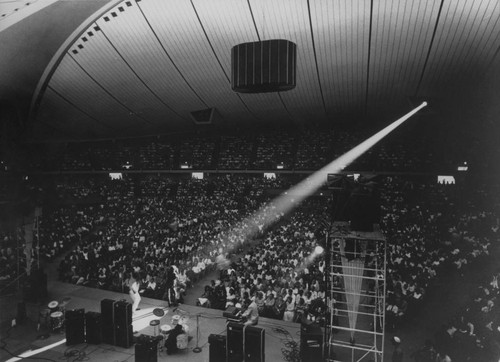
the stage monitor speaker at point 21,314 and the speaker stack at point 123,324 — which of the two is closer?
the speaker stack at point 123,324

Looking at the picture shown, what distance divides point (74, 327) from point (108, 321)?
660 mm

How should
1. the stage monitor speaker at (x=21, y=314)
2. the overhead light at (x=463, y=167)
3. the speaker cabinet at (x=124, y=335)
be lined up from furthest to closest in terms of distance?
1. the overhead light at (x=463, y=167)
2. the stage monitor speaker at (x=21, y=314)
3. the speaker cabinet at (x=124, y=335)

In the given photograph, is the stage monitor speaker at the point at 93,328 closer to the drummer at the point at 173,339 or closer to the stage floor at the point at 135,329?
the stage floor at the point at 135,329

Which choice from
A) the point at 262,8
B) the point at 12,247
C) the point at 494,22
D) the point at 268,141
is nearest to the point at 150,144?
the point at 268,141

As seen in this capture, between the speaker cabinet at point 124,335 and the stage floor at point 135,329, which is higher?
the speaker cabinet at point 124,335

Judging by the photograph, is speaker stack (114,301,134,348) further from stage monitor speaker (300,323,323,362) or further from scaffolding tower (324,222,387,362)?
scaffolding tower (324,222,387,362)

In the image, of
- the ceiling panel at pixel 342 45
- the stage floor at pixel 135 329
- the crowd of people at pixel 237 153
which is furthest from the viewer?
the crowd of people at pixel 237 153

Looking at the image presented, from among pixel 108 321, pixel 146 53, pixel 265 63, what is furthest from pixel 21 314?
pixel 146 53

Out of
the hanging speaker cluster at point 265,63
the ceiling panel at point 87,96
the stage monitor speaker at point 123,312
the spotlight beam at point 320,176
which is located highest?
the ceiling panel at point 87,96

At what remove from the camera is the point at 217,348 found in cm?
638

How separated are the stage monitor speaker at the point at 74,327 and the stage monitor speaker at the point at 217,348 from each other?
270 cm

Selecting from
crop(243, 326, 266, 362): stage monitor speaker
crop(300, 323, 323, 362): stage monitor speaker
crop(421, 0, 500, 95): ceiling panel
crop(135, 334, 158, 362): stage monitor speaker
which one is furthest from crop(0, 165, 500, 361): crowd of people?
crop(421, 0, 500, 95): ceiling panel

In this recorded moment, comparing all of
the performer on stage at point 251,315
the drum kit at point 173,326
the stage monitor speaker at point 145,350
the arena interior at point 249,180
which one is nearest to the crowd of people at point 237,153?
the arena interior at point 249,180

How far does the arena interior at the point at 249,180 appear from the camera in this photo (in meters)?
6.98
